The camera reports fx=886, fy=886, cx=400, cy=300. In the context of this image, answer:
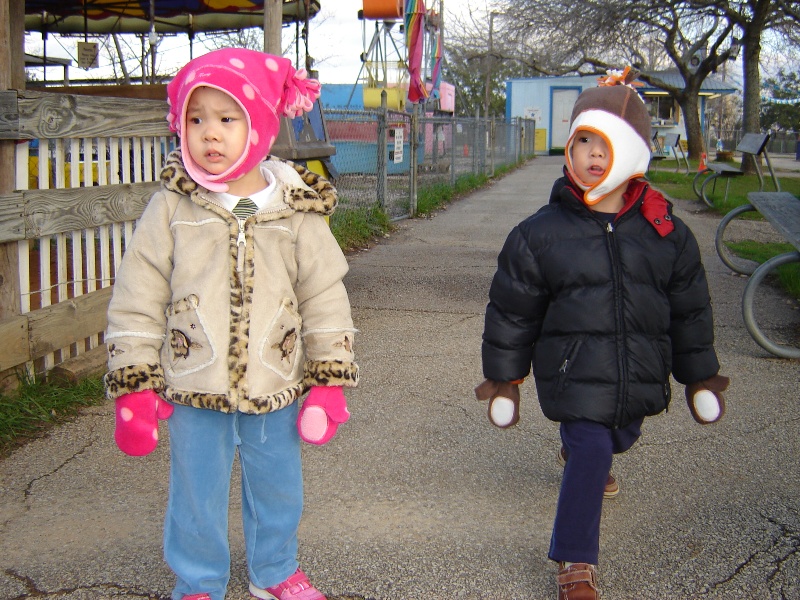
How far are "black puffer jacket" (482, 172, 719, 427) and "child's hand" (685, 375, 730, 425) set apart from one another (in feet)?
0.11

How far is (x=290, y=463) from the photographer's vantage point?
8.11 feet

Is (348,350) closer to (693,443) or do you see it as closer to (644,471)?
(644,471)

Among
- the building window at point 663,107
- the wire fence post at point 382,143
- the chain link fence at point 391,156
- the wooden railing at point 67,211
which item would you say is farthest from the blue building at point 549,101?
the wooden railing at point 67,211

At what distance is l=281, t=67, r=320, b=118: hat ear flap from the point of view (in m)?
2.49

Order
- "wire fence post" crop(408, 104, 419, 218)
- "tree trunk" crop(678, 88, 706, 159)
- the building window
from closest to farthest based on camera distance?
"wire fence post" crop(408, 104, 419, 218) < "tree trunk" crop(678, 88, 706, 159) < the building window

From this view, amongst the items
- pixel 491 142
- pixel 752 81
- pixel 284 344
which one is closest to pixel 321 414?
pixel 284 344

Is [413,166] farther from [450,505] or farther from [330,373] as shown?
[330,373]

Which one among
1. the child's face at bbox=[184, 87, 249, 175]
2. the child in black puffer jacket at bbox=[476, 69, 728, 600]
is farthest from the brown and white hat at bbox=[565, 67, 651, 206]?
the child's face at bbox=[184, 87, 249, 175]

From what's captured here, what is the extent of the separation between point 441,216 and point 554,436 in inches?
362

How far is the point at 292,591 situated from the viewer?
2582 millimetres

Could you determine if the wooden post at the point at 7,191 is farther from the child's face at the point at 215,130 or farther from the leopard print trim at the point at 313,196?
the child's face at the point at 215,130

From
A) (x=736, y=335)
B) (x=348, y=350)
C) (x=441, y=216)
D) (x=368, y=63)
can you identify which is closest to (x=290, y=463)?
(x=348, y=350)

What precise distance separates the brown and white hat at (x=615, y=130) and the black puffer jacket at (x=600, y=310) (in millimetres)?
64

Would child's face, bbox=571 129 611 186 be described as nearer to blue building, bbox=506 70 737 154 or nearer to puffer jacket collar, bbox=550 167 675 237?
puffer jacket collar, bbox=550 167 675 237
